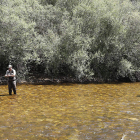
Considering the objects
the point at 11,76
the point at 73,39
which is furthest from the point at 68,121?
the point at 73,39

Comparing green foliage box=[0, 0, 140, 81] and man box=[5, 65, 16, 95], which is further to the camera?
green foliage box=[0, 0, 140, 81]

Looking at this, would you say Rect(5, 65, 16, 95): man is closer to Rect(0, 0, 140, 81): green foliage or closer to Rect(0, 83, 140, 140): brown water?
Rect(0, 83, 140, 140): brown water

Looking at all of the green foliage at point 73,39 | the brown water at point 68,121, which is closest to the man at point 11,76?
the brown water at point 68,121

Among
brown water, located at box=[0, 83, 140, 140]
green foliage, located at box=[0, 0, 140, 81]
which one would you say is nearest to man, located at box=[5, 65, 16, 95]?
brown water, located at box=[0, 83, 140, 140]

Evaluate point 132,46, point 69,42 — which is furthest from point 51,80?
point 132,46

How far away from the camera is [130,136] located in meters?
6.89

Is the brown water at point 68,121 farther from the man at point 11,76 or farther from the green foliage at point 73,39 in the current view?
the green foliage at point 73,39

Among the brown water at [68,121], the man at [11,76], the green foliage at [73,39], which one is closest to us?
the brown water at [68,121]

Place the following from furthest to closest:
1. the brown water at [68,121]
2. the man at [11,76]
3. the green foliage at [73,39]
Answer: the green foliage at [73,39] → the man at [11,76] → the brown water at [68,121]

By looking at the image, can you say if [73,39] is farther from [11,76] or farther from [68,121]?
[68,121]

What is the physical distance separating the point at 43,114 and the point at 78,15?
1759cm

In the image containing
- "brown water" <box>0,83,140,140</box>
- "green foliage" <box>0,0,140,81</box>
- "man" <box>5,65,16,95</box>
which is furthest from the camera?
"green foliage" <box>0,0,140,81</box>

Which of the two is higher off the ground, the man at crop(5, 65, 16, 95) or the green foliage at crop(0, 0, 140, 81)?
the green foliage at crop(0, 0, 140, 81)

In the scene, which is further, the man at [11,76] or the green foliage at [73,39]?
the green foliage at [73,39]
